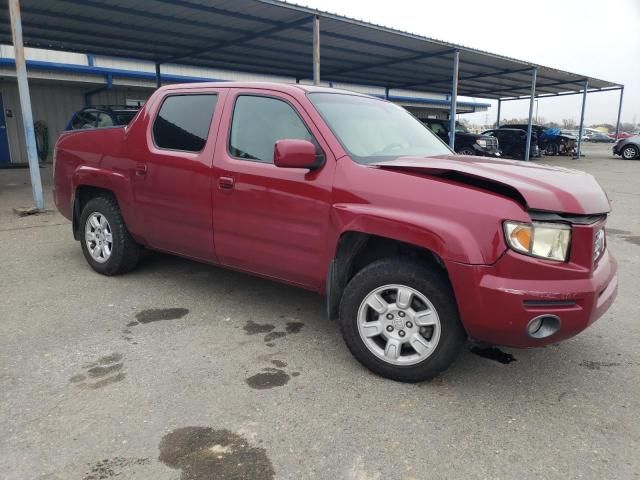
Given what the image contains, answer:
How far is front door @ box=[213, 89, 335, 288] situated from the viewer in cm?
328

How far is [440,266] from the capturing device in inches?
116

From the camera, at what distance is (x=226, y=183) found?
145 inches

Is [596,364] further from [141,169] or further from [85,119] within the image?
[85,119]

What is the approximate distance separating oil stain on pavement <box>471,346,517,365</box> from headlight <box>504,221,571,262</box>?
1.02 metres

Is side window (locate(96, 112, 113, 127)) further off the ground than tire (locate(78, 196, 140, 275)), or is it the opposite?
side window (locate(96, 112, 113, 127))

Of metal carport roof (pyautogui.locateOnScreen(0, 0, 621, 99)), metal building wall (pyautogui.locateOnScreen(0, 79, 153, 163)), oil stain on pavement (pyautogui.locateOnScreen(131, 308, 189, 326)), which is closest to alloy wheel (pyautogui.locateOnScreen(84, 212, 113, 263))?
oil stain on pavement (pyautogui.locateOnScreen(131, 308, 189, 326))

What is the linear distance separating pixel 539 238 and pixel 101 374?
267cm

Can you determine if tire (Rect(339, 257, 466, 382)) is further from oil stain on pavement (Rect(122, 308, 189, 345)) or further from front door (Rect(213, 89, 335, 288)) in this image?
oil stain on pavement (Rect(122, 308, 189, 345))

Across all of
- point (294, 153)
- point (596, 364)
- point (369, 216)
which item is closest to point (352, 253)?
point (369, 216)

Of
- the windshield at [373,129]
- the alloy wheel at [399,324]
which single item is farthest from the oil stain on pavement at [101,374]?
the windshield at [373,129]

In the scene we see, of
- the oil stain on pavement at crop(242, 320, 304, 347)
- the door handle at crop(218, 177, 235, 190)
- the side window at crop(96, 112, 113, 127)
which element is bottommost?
the oil stain on pavement at crop(242, 320, 304, 347)

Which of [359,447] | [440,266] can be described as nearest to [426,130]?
[440,266]

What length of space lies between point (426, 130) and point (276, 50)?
11518 mm

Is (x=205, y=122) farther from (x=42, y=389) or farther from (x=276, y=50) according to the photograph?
(x=276, y=50)
